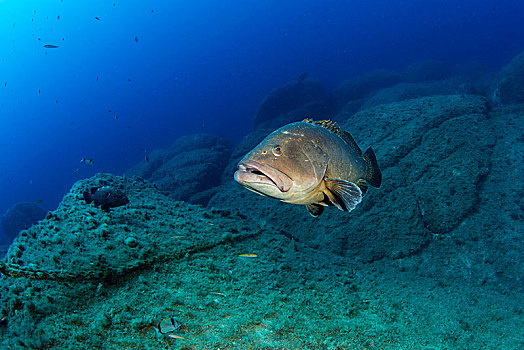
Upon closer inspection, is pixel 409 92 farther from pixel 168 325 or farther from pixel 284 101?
pixel 168 325

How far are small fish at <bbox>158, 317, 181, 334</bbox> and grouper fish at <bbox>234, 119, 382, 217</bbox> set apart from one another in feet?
4.42

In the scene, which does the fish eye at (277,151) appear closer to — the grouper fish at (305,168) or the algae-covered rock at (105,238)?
the grouper fish at (305,168)

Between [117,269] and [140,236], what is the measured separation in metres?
0.65

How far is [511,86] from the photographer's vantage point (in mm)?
12281

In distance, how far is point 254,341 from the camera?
238 cm

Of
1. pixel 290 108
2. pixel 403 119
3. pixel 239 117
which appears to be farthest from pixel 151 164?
pixel 239 117

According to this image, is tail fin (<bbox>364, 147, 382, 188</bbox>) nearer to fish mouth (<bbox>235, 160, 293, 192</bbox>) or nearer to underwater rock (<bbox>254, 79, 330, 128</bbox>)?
fish mouth (<bbox>235, 160, 293, 192</bbox>)

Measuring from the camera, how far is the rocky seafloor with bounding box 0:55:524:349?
248 cm

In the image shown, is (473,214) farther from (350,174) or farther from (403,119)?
(350,174)

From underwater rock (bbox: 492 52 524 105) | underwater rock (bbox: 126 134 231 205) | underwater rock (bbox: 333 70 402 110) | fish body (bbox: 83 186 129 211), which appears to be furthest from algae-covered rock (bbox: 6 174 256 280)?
underwater rock (bbox: 333 70 402 110)

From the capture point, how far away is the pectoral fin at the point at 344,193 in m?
2.40

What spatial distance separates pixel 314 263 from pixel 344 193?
1.92 m

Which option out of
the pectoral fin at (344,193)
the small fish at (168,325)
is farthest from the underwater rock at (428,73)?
the small fish at (168,325)

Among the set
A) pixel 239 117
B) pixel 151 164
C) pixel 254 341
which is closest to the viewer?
pixel 254 341
